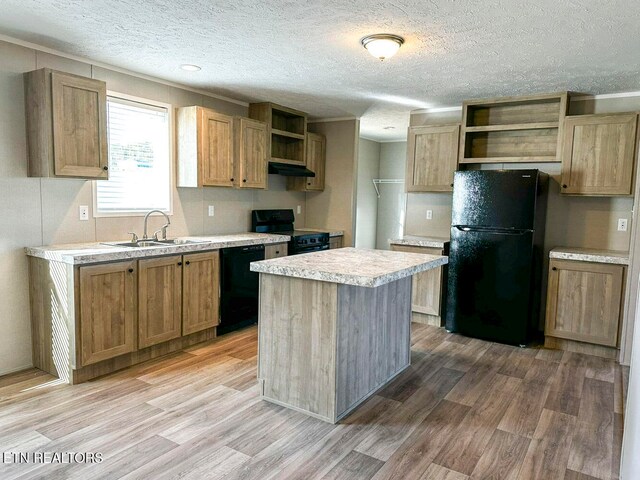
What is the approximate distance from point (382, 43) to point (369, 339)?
6.20 ft

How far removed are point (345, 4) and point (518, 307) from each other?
2948 millimetres

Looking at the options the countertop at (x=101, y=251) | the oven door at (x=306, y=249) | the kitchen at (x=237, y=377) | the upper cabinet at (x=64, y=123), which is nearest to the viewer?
the kitchen at (x=237, y=377)

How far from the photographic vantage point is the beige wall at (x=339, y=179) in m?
5.66

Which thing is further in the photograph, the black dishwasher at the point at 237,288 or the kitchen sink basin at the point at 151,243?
the black dishwasher at the point at 237,288

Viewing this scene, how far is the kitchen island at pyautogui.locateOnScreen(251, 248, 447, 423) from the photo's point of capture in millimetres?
2490

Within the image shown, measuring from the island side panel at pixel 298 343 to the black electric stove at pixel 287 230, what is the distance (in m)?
2.09

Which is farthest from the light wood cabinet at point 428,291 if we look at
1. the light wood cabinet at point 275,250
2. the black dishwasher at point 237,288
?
the black dishwasher at point 237,288

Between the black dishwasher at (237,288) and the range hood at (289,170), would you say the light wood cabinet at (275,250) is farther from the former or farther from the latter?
the range hood at (289,170)

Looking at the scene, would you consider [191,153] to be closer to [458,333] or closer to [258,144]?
[258,144]

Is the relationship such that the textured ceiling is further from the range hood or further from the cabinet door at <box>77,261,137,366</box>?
the cabinet door at <box>77,261,137,366</box>

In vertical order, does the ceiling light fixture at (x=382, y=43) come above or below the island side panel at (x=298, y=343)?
above

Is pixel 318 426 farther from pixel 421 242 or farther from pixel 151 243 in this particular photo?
pixel 421 242

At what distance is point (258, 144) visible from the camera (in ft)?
15.4

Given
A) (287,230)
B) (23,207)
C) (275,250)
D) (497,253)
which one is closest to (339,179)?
Answer: (287,230)
